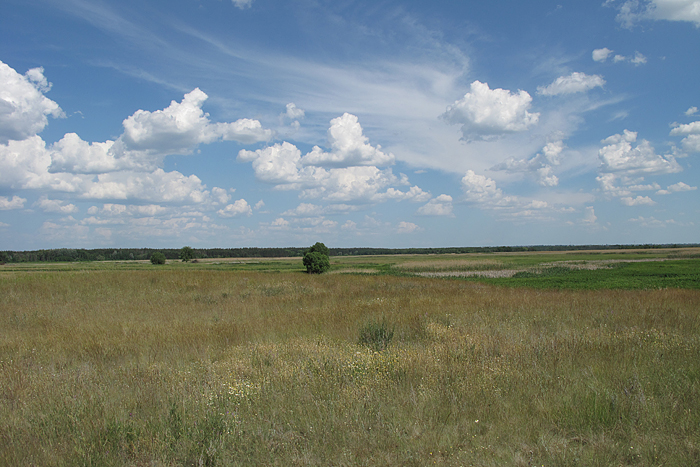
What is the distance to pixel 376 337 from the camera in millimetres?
7820

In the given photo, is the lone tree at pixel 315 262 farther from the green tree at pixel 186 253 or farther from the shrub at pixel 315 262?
the green tree at pixel 186 253

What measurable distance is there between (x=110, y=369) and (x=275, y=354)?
9.25 ft

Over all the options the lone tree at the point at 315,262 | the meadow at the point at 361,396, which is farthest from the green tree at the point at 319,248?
the meadow at the point at 361,396

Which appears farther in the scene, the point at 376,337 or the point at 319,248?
the point at 319,248

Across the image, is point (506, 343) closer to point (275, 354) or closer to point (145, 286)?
point (275, 354)

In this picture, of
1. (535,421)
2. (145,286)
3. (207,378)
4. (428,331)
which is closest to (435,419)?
(535,421)

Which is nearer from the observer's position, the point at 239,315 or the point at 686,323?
the point at 686,323

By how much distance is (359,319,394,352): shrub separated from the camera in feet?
23.8

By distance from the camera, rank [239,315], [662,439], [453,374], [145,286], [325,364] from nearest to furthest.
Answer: [662,439], [453,374], [325,364], [239,315], [145,286]

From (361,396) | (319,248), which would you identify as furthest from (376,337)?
(319,248)

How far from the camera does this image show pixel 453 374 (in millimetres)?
5059

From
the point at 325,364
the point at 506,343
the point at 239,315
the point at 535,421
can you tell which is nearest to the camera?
the point at 535,421

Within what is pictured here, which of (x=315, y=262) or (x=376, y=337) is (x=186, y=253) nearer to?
(x=315, y=262)

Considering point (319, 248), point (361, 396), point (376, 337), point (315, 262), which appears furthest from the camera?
point (319, 248)
